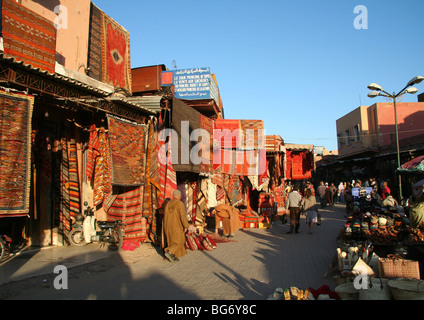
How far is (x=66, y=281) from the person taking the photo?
5.69 meters

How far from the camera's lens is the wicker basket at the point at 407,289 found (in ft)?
13.0

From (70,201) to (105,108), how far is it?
9.10 ft

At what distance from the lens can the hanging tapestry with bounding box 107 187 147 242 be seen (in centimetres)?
895

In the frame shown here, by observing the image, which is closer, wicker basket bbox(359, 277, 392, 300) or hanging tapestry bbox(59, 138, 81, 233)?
wicker basket bbox(359, 277, 392, 300)

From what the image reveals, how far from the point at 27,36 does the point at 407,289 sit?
842cm

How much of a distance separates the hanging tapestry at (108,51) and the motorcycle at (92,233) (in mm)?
4622

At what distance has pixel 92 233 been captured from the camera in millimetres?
8375

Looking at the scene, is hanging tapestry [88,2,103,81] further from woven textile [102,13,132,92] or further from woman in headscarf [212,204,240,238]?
woman in headscarf [212,204,240,238]

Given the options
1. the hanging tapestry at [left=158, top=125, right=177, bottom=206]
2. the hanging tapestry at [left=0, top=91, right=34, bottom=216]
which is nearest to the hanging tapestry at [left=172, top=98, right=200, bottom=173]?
the hanging tapestry at [left=158, top=125, right=177, bottom=206]

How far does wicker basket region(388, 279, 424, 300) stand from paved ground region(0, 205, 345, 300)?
1.42 metres

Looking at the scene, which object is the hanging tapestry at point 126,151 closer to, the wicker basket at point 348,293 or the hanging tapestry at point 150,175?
the hanging tapestry at point 150,175

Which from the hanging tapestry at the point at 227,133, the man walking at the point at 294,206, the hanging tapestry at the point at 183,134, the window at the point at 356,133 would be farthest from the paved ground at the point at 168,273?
the window at the point at 356,133

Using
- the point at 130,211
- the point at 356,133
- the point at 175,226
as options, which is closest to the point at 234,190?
the point at 130,211

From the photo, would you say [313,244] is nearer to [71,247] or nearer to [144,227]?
[144,227]
